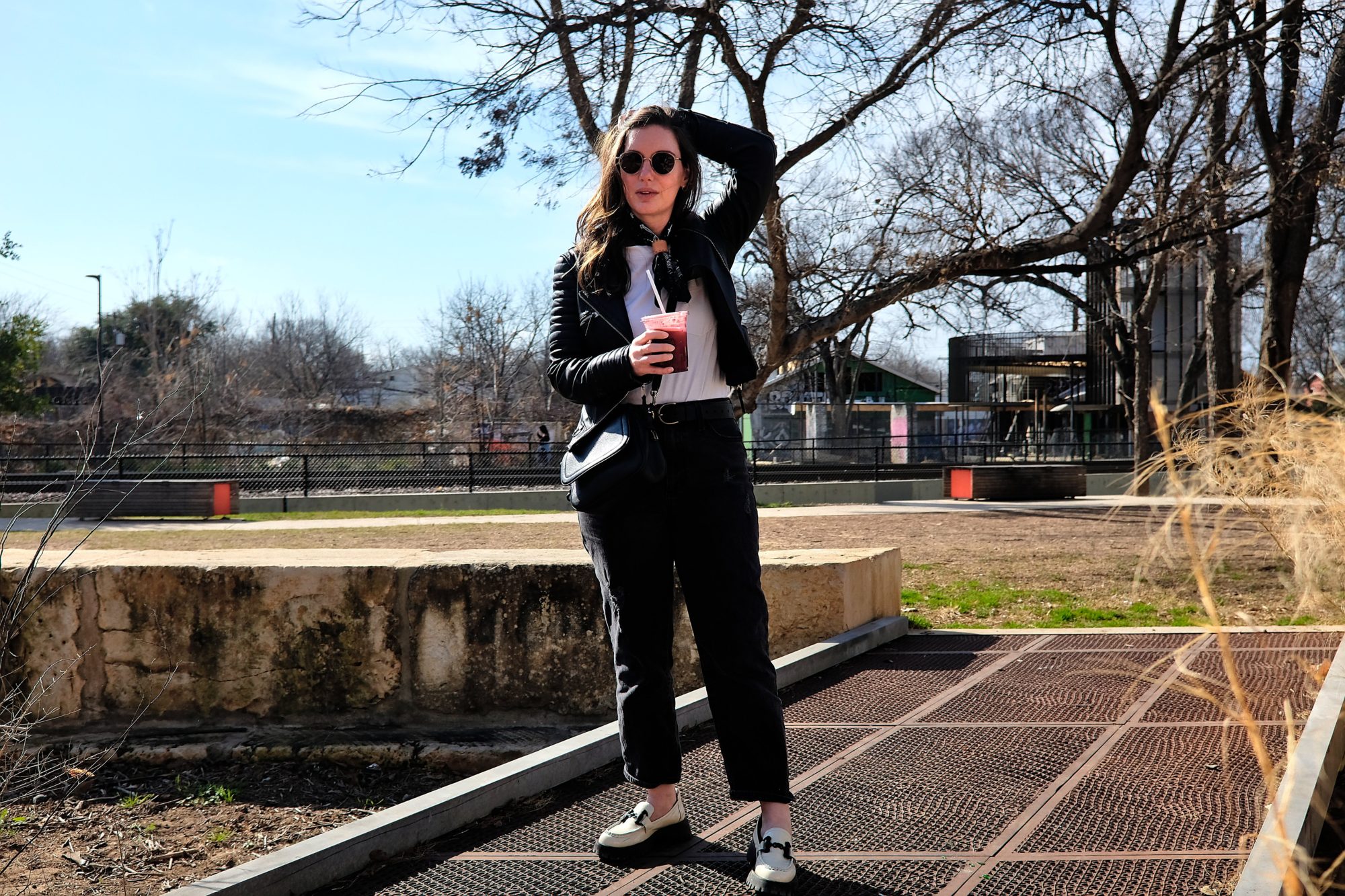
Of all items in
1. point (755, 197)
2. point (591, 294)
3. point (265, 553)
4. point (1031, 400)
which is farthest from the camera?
point (1031, 400)

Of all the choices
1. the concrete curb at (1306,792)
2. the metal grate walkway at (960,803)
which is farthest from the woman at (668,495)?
the concrete curb at (1306,792)

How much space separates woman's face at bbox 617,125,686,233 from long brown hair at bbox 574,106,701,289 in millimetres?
17

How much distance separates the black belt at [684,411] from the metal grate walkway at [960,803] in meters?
1.10

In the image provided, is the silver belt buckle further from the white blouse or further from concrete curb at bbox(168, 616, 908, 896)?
concrete curb at bbox(168, 616, 908, 896)

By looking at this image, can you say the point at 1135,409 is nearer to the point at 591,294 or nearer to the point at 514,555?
the point at 514,555

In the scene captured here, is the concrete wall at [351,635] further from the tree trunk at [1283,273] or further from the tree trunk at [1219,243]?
the tree trunk at [1283,273]

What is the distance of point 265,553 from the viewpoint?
19.6 feet

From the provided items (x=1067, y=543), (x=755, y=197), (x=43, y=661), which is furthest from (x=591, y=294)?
(x=1067, y=543)

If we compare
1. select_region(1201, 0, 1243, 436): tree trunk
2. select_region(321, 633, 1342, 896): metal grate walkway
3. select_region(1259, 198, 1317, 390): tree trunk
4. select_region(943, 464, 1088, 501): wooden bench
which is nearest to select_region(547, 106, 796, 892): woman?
select_region(321, 633, 1342, 896): metal grate walkway

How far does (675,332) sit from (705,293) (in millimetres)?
306

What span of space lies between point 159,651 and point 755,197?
4.11 metres

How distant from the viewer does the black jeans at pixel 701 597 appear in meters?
2.68

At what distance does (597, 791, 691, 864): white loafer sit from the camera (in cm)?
279

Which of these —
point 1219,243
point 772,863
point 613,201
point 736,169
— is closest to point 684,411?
point 613,201
